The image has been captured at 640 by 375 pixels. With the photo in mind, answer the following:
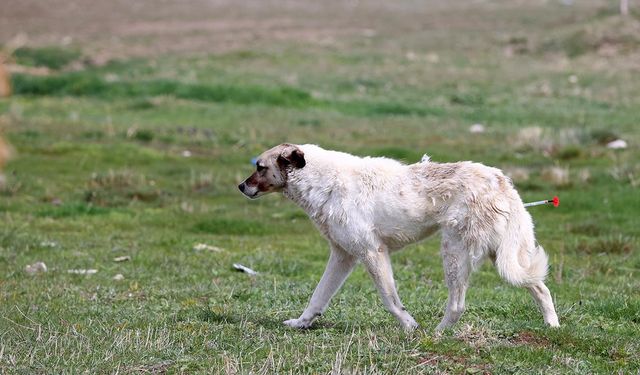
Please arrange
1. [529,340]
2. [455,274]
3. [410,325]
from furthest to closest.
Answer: [410,325], [455,274], [529,340]

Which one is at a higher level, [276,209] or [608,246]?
[608,246]

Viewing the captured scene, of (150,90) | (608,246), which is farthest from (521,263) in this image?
(150,90)

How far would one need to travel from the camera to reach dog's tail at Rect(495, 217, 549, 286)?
8.98 meters

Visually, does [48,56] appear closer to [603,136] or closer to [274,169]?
[603,136]

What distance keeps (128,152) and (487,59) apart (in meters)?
30.4

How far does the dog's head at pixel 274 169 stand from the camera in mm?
9594

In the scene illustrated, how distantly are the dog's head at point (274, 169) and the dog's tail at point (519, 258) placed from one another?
2.12m

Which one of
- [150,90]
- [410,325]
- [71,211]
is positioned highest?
[410,325]

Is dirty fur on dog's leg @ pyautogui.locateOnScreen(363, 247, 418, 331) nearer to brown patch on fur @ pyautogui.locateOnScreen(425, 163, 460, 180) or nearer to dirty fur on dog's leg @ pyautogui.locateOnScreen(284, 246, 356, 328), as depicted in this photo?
dirty fur on dog's leg @ pyautogui.locateOnScreen(284, 246, 356, 328)

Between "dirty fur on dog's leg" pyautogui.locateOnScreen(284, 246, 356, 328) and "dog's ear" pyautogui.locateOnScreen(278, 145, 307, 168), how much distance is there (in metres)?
0.91

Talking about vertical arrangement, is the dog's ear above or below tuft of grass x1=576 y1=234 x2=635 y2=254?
above

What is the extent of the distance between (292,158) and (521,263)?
2436 millimetres

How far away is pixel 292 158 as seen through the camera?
31.5 ft

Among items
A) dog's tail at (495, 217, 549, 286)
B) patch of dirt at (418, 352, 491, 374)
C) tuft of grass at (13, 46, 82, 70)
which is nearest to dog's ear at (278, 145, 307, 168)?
dog's tail at (495, 217, 549, 286)
